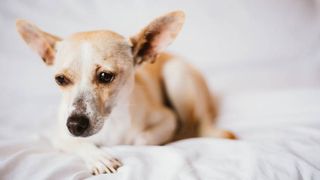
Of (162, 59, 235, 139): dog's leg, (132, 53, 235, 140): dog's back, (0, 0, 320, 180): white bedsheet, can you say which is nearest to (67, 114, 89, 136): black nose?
(0, 0, 320, 180): white bedsheet

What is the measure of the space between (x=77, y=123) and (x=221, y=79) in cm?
112

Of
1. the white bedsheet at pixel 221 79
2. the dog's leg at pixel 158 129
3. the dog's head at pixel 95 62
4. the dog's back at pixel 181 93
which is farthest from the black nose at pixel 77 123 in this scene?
the dog's back at pixel 181 93

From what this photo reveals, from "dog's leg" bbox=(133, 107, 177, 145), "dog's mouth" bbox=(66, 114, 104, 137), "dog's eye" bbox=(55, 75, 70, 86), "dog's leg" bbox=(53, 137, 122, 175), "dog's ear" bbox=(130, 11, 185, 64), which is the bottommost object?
"dog's leg" bbox=(133, 107, 177, 145)

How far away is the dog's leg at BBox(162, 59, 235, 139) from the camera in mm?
1768

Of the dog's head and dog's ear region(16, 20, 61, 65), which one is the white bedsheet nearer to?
the dog's head

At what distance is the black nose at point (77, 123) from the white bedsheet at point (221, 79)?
0.12 metres

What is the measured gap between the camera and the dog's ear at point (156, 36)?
1404mm

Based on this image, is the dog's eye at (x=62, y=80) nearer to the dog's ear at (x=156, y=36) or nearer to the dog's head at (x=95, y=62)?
the dog's head at (x=95, y=62)

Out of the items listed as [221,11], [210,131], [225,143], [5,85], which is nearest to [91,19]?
[5,85]

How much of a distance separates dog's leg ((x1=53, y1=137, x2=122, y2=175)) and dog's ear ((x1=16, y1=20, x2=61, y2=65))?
0.31m

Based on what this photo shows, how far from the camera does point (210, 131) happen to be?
167 centimetres

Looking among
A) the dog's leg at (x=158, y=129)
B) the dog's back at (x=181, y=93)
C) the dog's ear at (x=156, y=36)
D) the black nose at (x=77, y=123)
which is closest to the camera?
the black nose at (x=77, y=123)

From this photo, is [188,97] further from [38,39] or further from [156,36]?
[38,39]

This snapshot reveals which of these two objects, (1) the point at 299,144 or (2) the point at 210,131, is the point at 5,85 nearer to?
(2) the point at 210,131
